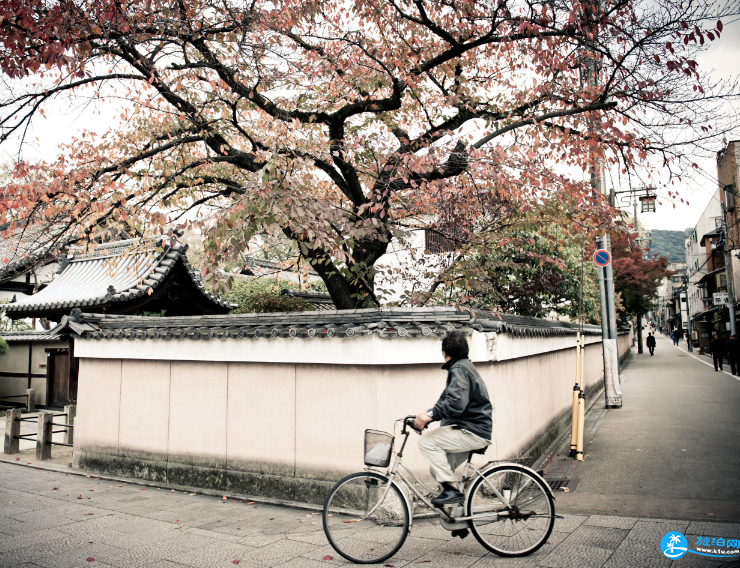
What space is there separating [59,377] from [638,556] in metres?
18.6

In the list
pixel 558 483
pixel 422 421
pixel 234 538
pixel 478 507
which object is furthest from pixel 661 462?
pixel 234 538

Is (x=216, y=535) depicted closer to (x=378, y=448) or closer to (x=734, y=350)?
(x=378, y=448)

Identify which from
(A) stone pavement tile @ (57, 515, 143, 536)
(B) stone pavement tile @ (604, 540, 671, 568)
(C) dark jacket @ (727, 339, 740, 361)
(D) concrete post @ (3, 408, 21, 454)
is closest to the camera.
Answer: (B) stone pavement tile @ (604, 540, 671, 568)

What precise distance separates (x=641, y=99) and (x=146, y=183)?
26.4 feet

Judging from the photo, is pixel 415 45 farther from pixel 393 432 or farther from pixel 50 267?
pixel 50 267

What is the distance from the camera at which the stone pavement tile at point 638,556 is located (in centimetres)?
410

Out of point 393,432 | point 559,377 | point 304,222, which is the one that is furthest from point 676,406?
point 304,222

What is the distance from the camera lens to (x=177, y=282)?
1359 cm

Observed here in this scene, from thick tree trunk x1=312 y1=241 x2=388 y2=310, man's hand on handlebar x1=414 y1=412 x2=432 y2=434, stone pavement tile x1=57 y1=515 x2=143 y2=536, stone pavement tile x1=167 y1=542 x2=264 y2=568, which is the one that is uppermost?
thick tree trunk x1=312 y1=241 x2=388 y2=310

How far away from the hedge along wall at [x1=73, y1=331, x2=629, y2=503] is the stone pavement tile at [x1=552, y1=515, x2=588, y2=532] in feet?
3.58

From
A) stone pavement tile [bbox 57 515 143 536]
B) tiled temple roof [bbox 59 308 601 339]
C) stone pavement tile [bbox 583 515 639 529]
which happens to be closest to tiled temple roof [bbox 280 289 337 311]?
tiled temple roof [bbox 59 308 601 339]

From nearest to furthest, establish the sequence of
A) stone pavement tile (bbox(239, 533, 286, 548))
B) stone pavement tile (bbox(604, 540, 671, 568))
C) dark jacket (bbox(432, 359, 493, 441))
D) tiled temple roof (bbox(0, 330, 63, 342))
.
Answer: stone pavement tile (bbox(604, 540, 671, 568)), dark jacket (bbox(432, 359, 493, 441)), stone pavement tile (bbox(239, 533, 286, 548)), tiled temple roof (bbox(0, 330, 63, 342))

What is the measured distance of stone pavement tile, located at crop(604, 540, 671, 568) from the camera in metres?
4.10

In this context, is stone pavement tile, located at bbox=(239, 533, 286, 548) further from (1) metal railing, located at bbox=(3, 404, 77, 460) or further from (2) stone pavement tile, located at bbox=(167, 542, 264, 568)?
(1) metal railing, located at bbox=(3, 404, 77, 460)
